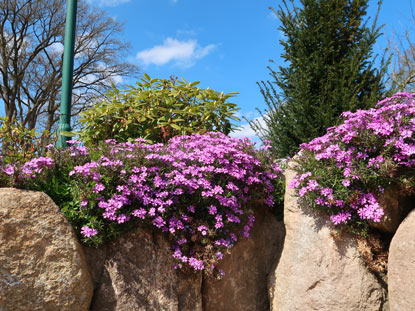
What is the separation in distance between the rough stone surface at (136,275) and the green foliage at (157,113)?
1.94 m

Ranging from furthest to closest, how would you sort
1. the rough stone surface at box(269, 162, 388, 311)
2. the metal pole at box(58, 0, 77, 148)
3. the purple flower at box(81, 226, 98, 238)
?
1. the metal pole at box(58, 0, 77, 148)
2. the rough stone surface at box(269, 162, 388, 311)
3. the purple flower at box(81, 226, 98, 238)

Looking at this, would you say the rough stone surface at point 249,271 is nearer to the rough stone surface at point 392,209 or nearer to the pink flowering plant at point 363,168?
the pink flowering plant at point 363,168

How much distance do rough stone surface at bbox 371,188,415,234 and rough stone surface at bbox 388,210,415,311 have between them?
0.24 metres

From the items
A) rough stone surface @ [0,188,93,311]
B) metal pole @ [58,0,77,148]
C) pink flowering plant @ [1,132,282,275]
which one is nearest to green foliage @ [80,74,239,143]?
metal pole @ [58,0,77,148]

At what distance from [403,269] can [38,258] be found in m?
2.89

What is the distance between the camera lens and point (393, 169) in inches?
124

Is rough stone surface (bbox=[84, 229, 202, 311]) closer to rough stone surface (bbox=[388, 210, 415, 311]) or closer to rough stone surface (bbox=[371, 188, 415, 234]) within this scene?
rough stone surface (bbox=[388, 210, 415, 311])

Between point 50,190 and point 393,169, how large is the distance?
300cm

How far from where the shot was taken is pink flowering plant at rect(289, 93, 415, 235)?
322cm

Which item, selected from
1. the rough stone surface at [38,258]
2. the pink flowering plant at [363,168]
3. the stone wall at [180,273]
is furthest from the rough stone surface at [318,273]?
the rough stone surface at [38,258]

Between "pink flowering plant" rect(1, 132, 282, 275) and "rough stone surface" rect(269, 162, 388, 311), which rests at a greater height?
"pink flowering plant" rect(1, 132, 282, 275)

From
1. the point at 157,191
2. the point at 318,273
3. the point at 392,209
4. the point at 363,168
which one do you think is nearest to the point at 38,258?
the point at 157,191

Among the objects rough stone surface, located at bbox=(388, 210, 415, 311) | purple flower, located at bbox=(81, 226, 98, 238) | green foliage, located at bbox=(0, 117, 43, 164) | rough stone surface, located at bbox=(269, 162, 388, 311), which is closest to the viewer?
rough stone surface, located at bbox=(388, 210, 415, 311)

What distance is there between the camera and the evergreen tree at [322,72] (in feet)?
15.9
